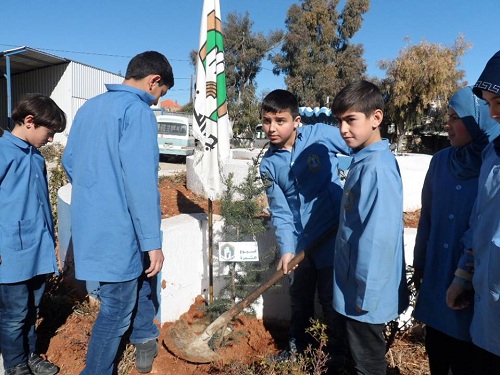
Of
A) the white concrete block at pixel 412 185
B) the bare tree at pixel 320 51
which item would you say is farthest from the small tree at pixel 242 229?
the bare tree at pixel 320 51

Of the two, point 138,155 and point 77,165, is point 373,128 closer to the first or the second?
point 138,155

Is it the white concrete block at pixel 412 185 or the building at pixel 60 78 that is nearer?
the white concrete block at pixel 412 185

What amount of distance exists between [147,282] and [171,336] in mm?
553

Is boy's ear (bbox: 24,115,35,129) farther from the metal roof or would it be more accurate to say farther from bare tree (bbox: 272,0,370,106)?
bare tree (bbox: 272,0,370,106)

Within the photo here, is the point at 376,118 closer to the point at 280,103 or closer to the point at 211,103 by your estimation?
the point at 280,103

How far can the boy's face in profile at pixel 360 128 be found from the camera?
69.2 inches

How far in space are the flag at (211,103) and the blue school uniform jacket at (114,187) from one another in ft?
3.22

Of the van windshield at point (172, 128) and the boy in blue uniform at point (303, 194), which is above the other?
the van windshield at point (172, 128)

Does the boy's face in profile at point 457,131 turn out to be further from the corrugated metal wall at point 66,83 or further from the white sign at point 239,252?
the corrugated metal wall at point 66,83

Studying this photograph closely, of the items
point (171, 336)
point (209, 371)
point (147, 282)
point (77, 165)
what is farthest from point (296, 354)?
point (77, 165)

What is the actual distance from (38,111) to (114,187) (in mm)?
711

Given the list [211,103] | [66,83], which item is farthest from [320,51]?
[211,103]

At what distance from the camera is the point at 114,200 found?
5.93ft

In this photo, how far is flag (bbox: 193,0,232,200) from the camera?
278 centimetres
